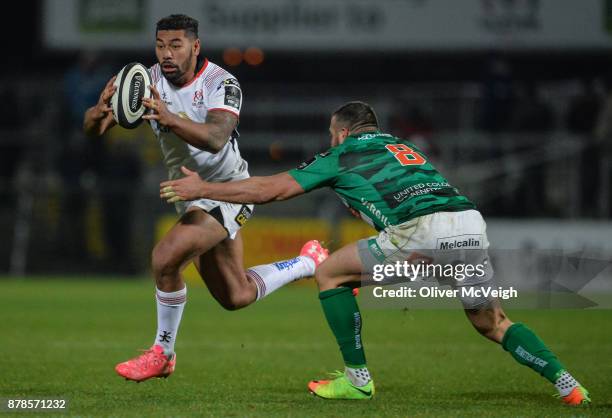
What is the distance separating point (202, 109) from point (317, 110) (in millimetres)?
12529

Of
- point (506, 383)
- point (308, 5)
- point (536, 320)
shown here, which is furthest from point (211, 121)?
point (308, 5)

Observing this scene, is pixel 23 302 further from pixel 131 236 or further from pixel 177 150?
pixel 177 150

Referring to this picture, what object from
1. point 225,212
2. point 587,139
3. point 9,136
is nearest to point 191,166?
point 225,212

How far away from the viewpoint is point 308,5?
70.5 ft

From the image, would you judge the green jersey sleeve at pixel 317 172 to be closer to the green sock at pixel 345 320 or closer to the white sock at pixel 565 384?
the green sock at pixel 345 320

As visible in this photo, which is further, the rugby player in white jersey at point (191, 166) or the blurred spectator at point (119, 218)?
the blurred spectator at point (119, 218)

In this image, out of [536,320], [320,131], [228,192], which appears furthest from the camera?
[320,131]

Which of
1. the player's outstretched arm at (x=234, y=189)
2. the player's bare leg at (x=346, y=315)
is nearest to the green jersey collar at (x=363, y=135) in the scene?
the player's outstretched arm at (x=234, y=189)

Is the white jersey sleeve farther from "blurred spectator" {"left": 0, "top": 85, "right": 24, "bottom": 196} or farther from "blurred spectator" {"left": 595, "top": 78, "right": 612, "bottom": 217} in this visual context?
"blurred spectator" {"left": 0, "top": 85, "right": 24, "bottom": 196}

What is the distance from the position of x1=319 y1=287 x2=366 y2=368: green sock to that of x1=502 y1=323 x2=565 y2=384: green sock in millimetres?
913

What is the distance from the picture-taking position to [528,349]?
23.8 feet

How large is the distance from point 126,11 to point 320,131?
4387 mm

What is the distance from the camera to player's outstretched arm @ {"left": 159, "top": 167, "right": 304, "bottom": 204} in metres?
6.89

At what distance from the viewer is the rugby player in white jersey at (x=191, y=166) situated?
7863 millimetres
